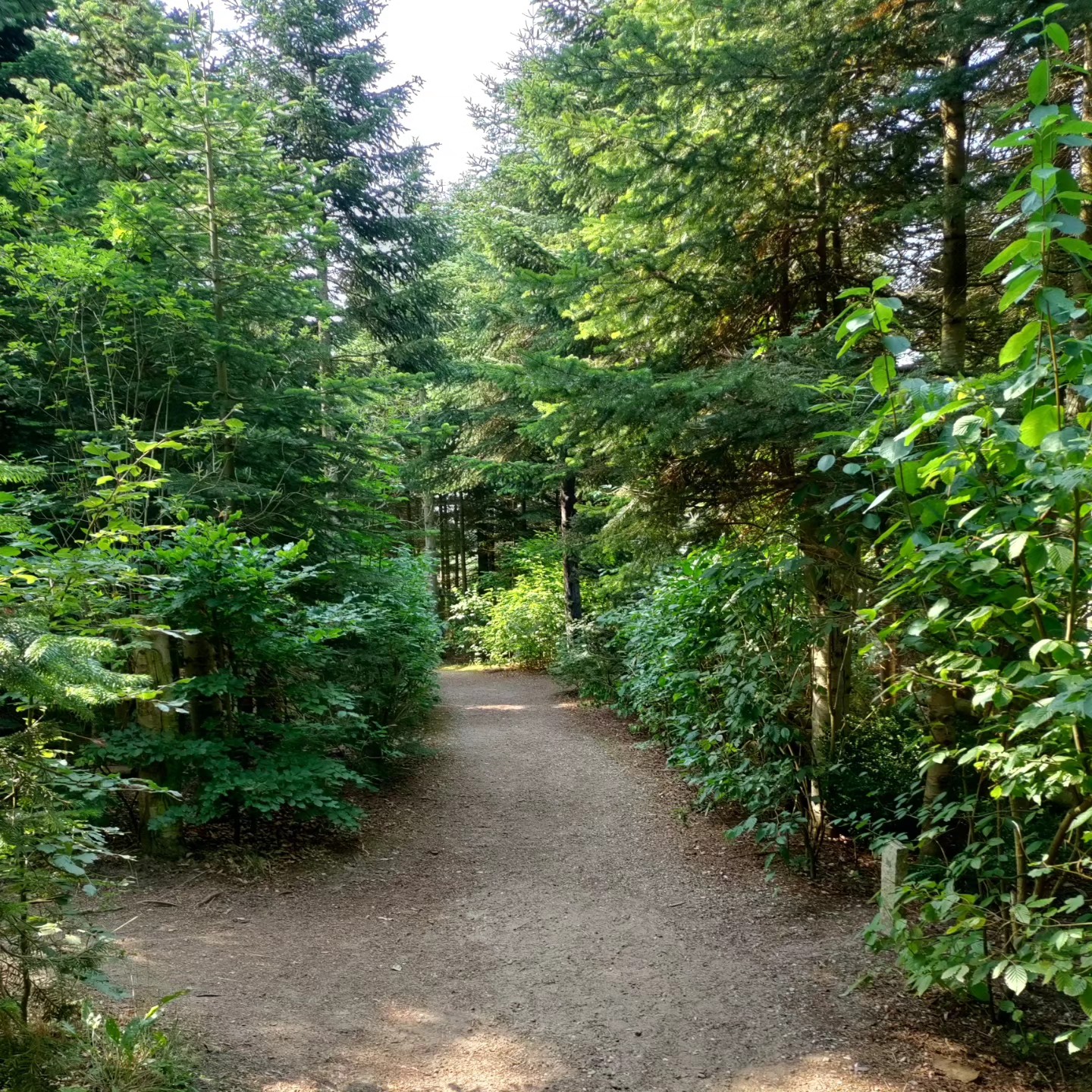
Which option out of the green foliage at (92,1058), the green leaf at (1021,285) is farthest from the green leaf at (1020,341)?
the green foliage at (92,1058)

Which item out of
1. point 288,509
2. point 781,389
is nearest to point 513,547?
point 288,509

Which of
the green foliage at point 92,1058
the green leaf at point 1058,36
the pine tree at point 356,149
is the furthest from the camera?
the pine tree at point 356,149

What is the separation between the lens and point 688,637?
6457 mm

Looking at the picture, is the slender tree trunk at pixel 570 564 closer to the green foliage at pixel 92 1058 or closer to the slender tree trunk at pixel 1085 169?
the slender tree trunk at pixel 1085 169

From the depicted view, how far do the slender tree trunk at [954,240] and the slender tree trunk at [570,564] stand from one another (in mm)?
9045

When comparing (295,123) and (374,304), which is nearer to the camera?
(295,123)

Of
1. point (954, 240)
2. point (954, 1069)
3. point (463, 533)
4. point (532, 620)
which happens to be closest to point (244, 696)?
point (954, 1069)

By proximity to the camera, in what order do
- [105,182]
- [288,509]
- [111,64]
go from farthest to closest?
[111,64]
[288,509]
[105,182]

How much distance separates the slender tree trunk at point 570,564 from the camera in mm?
13969

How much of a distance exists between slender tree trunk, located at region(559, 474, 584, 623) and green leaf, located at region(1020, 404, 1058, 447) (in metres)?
11.8

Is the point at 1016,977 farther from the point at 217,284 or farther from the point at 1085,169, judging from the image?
the point at 217,284

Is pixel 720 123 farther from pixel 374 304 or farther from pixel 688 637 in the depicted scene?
pixel 374 304

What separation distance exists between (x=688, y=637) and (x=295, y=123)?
33.1ft

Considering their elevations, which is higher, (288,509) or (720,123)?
(720,123)
